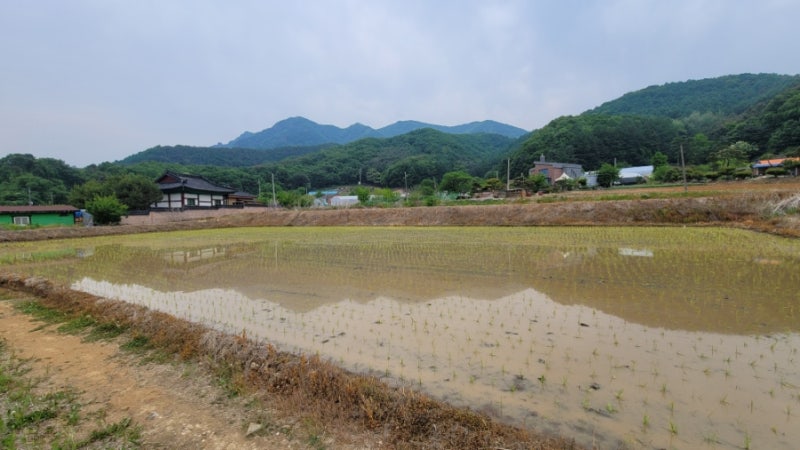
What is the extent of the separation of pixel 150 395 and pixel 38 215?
36.8 meters

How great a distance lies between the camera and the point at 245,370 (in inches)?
142

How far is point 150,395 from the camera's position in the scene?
330cm

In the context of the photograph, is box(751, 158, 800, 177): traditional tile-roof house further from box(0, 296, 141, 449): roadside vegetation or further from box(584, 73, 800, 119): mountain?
box(0, 296, 141, 449): roadside vegetation

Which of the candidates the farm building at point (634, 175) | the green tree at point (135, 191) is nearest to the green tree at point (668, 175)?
the farm building at point (634, 175)

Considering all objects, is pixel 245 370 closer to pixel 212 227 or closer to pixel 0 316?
pixel 0 316

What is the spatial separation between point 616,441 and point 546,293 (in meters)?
3.90

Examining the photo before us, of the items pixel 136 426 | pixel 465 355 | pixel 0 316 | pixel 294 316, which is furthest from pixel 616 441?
pixel 0 316

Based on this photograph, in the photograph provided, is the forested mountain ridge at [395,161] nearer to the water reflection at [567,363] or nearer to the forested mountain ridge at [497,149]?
the forested mountain ridge at [497,149]

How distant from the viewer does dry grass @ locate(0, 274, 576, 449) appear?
97.7 inches

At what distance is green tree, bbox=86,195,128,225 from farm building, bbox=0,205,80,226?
6.19m

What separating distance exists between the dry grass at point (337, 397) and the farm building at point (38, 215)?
114ft

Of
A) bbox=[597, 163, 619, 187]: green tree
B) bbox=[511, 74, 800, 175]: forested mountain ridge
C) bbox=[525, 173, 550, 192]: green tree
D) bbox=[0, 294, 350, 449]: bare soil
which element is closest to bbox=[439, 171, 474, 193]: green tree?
bbox=[525, 173, 550, 192]: green tree

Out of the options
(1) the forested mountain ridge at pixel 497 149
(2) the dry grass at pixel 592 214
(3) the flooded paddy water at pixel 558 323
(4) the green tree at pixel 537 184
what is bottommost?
(3) the flooded paddy water at pixel 558 323

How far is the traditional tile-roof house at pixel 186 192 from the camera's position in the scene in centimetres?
3303
